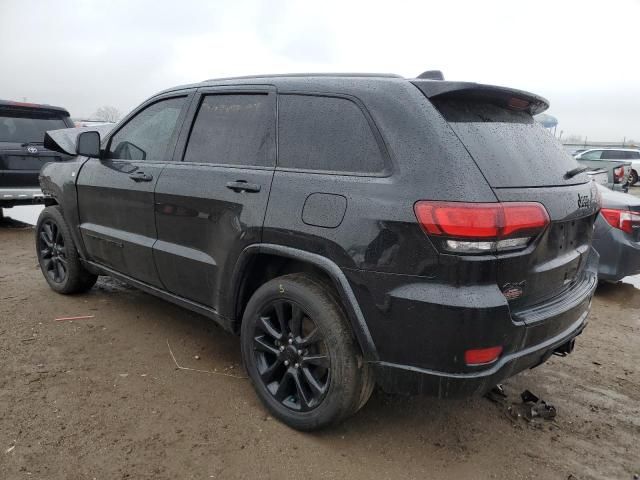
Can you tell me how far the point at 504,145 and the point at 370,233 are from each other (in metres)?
0.78

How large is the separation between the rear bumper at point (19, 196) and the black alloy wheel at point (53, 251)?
117 inches

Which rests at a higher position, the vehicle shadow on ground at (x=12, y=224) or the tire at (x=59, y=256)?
the tire at (x=59, y=256)

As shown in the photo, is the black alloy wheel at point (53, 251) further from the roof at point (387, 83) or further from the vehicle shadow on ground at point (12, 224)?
the vehicle shadow on ground at point (12, 224)

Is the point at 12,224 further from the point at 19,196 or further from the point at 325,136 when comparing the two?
the point at 325,136

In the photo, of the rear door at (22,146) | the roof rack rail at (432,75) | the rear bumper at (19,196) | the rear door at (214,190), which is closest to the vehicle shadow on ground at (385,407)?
the rear door at (214,190)

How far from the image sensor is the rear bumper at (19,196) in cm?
739

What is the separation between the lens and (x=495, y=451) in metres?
2.60

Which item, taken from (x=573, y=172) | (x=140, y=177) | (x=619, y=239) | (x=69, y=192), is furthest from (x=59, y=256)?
(x=619, y=239)

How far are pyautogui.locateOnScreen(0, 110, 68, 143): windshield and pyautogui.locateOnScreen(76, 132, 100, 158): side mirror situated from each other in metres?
4.79

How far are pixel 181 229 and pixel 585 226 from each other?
7.57 ft

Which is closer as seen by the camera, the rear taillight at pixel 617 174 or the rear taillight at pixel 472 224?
the rear taillight at pixel 472 224

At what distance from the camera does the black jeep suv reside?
6.96 ft

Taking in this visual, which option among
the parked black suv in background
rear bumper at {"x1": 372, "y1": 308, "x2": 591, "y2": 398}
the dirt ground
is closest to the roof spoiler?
rear bumper at {"x1": 372, "y1": 308, "x2": 591, "y2": 398}

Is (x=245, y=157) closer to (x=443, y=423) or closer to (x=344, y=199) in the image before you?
(x=344, y=199)
